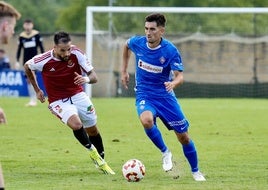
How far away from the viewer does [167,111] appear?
11.2 meters

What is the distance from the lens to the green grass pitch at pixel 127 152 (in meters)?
10.7

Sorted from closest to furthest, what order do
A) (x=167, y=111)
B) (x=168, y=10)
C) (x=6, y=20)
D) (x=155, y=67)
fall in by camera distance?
(x=6, y=20) < (x=167, y=111) < (x=155, y=67) < (x=168, y=10)

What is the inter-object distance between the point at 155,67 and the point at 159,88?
0.29 m

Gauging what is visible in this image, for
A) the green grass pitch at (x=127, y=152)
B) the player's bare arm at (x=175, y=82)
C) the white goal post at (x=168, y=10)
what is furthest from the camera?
the white goal post at (x=168, y=10)

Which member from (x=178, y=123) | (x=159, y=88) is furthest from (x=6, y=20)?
(x=159, y=88)

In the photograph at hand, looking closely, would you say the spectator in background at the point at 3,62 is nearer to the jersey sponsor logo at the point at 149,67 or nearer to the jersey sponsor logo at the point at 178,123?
the jersey sponsor logo at the point at 149,67

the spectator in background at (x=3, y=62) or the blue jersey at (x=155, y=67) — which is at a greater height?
the blue jersey at (x=155, y=67)

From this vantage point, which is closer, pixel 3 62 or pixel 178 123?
pixel 178 123

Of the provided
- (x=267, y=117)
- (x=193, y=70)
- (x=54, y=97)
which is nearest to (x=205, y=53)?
(x=193, y=70)

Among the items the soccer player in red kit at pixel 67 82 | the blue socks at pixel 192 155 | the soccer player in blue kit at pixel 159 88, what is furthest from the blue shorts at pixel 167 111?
the soccer player in red kit at pixel 67 82

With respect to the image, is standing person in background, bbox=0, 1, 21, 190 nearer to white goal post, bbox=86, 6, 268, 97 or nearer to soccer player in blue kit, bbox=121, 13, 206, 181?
soccer player in blue kit, bbox=121, 13, 206, 181

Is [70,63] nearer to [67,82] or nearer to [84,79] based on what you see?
[67,82]

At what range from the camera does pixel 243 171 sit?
11805 mm

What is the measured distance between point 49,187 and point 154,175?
69.2 inches
